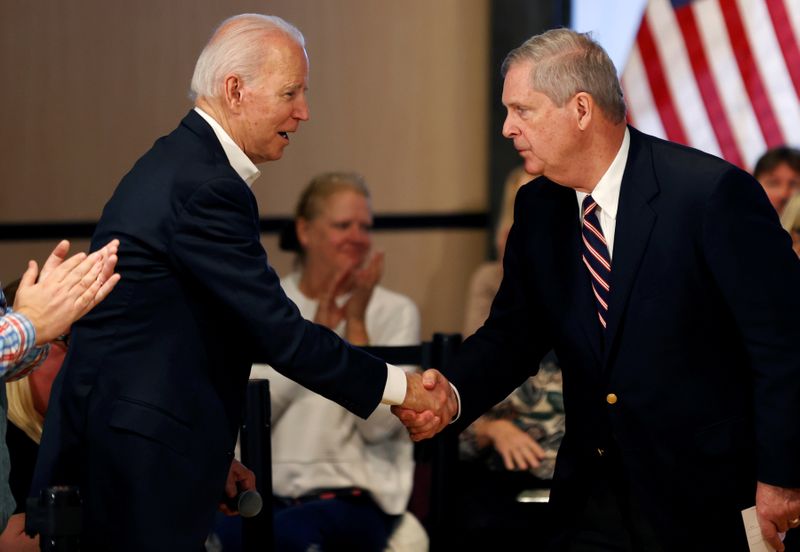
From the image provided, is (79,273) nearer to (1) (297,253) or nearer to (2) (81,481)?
(2) (81,481)

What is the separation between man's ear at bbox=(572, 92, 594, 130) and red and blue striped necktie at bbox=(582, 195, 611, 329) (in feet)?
0.54

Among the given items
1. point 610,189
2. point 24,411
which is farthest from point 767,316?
point 24,411

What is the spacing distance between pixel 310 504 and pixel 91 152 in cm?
232

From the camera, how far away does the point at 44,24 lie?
5.47 meters

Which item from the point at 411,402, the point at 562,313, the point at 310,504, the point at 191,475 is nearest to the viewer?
the point at 191,475

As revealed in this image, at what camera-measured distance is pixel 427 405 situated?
313 cm

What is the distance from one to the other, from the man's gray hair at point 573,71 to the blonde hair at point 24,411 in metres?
1.50

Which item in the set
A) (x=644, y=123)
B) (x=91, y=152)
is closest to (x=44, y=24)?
(x=91, y=152)

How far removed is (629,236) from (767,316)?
0.34 m

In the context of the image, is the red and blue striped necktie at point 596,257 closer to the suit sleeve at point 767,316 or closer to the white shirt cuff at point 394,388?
the suit sleeve at point 767,316

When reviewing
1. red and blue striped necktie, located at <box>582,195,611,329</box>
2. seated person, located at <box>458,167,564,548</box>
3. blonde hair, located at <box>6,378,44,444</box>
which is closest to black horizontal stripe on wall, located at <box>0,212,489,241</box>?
seated person, located at <box>458,167,564,548</box>

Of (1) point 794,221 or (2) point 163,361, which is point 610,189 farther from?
(1) point 794,221

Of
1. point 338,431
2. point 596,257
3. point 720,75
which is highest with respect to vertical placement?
point 720,75

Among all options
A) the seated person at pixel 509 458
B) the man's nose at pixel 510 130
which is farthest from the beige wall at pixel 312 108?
the man's nose at pixel 510 130
